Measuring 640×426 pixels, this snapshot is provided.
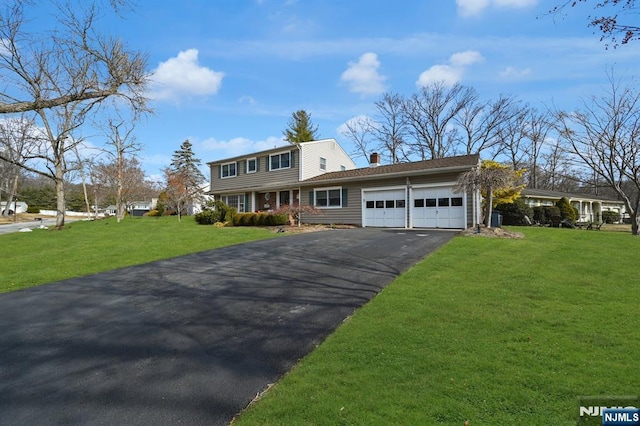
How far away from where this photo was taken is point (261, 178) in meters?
24.9

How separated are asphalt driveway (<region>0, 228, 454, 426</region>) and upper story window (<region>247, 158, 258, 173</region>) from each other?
1739 cm

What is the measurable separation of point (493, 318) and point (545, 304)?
3.87 feet

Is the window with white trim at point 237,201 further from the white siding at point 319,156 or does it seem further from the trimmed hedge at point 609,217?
the trimmed hedge at point 609,217

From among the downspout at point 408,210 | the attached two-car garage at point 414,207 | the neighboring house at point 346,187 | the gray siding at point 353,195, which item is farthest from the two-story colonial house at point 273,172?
the downspout at point 408,210

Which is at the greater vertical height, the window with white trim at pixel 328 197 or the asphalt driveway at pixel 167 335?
the window with white trim at pixel 328 197

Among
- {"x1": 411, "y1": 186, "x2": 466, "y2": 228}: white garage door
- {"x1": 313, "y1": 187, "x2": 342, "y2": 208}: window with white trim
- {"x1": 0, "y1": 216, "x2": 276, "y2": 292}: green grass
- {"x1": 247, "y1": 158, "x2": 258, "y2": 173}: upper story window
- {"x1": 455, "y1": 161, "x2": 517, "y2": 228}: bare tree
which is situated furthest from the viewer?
{"x1": 247, "y1": 158, "x2": 258, "y2": 173}: upper story window

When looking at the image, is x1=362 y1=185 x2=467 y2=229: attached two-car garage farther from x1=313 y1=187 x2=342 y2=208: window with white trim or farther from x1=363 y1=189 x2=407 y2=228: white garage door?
x1=313 y1=187 x2=342 y2=208: window with white trim

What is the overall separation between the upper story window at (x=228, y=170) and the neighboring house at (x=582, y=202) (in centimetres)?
2196

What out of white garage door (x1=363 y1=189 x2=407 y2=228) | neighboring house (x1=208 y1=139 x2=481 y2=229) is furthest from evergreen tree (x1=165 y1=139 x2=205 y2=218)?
white garage door (x1=363 y1=189 x2=407 y2=228)

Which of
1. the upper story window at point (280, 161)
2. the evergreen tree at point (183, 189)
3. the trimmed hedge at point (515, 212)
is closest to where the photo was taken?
the trimmed hedge at point (515, 212)

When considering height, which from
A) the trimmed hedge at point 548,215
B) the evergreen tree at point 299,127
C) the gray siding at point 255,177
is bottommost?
the trimmed hedge at point 548,215

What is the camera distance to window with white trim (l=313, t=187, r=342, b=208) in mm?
20500

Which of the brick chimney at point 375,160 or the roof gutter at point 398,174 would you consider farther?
the brick chimney at point 375,160

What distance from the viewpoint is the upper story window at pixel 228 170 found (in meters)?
27.1
